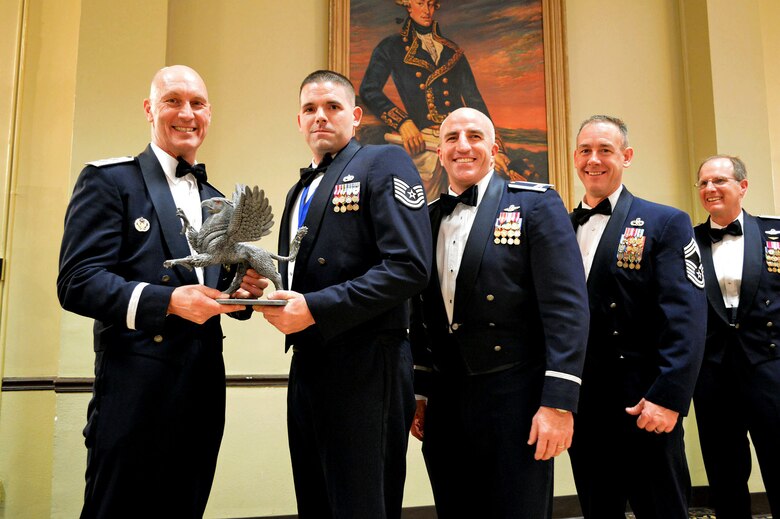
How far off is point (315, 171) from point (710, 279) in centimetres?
219

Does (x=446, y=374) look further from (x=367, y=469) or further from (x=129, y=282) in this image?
(x=129, y=282)

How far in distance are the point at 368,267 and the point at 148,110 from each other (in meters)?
1.01

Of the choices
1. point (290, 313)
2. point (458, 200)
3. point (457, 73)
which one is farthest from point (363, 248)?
point (457, 73)

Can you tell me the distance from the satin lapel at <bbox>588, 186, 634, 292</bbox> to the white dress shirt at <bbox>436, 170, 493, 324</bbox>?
593mm

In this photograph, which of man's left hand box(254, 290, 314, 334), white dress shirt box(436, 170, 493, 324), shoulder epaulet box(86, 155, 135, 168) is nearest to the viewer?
man's left hand box(254, 290, 314, 334)

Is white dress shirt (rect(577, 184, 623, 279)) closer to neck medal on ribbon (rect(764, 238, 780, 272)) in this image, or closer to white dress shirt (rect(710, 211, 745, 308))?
white dress shirt (rect(710, 211, 745, 308))

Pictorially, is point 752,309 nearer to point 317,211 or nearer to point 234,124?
point 317,211

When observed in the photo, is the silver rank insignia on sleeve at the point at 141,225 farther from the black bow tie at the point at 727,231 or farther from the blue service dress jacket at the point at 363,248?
the black bow tie at the point at 727,231

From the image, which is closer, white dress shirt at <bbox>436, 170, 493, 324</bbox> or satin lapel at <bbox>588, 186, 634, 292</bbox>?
white dress shirt at <bbox>436, 170, 493, 324</bbox>

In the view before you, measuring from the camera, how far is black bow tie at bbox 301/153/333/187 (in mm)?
2180

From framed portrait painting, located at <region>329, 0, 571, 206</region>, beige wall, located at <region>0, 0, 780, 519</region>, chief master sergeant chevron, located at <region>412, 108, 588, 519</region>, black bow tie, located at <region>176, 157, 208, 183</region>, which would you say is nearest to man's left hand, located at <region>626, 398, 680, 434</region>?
chief master sergeant chevron, located at <region>412, 108, 588, 519</region>

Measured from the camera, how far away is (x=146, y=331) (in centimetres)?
197

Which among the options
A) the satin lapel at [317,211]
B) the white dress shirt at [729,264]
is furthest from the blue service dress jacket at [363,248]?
the white dress shirt at [729,264]

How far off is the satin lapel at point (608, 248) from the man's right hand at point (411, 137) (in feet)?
6.64
